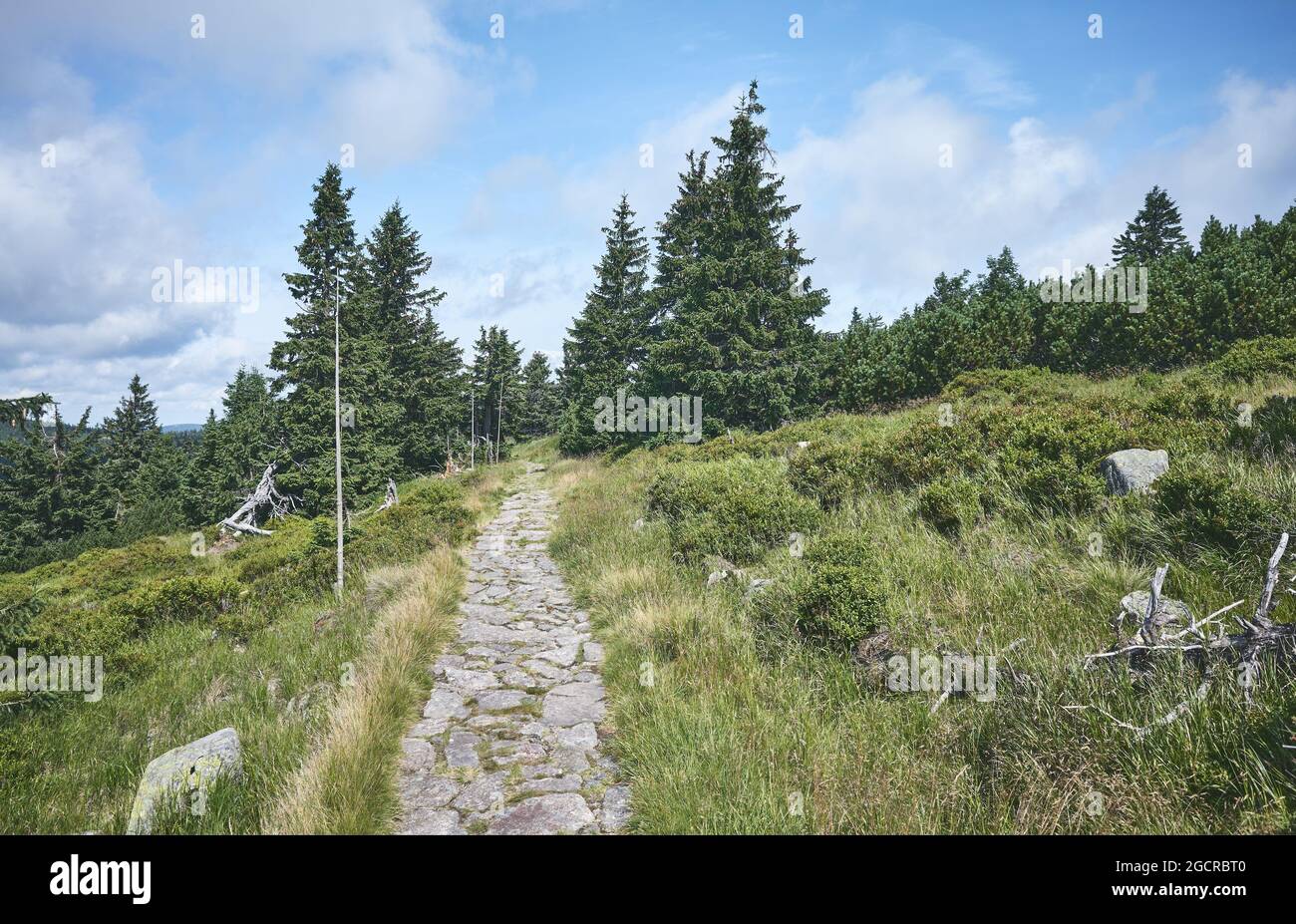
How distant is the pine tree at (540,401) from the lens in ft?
179

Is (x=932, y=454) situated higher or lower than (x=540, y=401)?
lower

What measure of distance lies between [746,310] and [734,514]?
13444 mm

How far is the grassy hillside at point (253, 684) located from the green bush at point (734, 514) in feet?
12.1

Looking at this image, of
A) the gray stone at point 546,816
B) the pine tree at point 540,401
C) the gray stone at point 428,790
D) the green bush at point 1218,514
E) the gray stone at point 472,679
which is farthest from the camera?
the pine tree at point 540,401

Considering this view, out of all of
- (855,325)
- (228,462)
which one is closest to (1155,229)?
(855,325)

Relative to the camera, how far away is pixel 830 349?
2084cm

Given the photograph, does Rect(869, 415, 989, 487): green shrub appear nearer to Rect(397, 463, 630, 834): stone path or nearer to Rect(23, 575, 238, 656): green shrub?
Rect(397, 463, 630, 834): stone path

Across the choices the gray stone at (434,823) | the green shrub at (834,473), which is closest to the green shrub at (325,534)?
the green shrub at (834,473)

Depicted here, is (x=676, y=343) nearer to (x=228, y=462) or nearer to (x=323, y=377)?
(x=323, y=377)

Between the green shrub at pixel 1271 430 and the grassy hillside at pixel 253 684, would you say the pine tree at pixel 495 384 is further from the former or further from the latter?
the green shrub at pixel 1271 430

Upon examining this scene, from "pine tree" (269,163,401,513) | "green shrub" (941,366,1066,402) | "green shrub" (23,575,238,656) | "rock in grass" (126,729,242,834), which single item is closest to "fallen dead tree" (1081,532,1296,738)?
"rock in grass" (126,729,242,834)

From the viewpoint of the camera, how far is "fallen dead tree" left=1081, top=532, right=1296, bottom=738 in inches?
111

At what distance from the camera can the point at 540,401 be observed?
5741 centimetres
